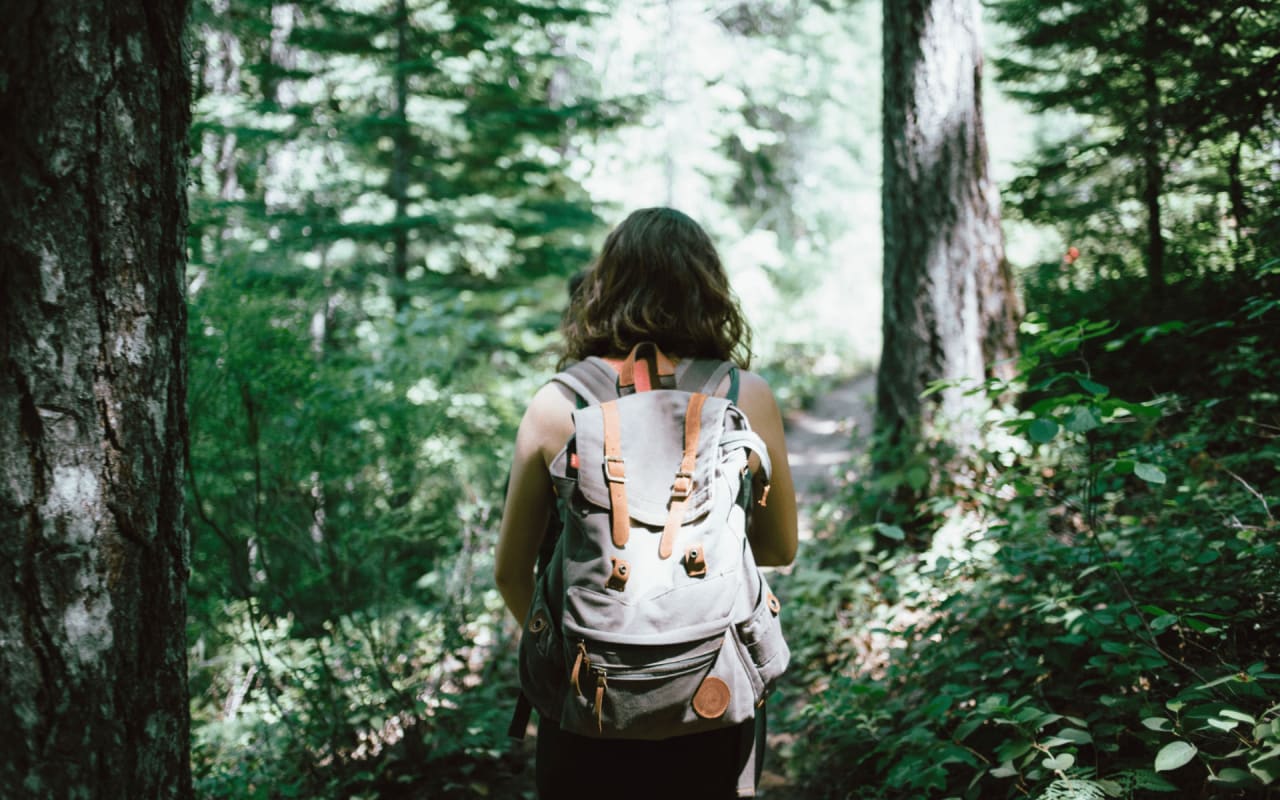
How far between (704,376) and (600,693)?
2.53ft

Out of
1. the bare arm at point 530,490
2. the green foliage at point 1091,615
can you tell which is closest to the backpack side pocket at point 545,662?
the bare arm at point 530,490

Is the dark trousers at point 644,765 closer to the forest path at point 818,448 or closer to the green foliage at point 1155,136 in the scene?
the forest path at point 818,448

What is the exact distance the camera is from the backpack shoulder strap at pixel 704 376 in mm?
1846

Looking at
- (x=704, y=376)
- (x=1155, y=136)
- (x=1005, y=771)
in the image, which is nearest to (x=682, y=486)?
(x=704, y=376)

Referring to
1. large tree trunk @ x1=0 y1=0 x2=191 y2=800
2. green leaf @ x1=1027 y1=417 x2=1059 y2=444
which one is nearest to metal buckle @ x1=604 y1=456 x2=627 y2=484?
large tree trunk @ x1=0 y1=0 x2=191 y2=800

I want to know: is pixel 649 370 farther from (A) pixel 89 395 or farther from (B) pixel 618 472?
(A) pixel 89 395

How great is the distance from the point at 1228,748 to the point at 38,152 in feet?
10.6

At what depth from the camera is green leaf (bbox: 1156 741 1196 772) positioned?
187 centimetres

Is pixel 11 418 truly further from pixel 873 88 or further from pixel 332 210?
pixel 873 88

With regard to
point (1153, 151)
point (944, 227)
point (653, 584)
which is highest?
point (1153, 151)

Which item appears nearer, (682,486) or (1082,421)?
(682,486)

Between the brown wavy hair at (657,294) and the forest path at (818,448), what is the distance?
244 centimetres

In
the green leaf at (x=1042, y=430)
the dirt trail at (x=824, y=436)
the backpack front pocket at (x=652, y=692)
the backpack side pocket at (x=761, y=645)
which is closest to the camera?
the backpack front pocket at (x=652, y=692)

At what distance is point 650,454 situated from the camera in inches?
64.6
